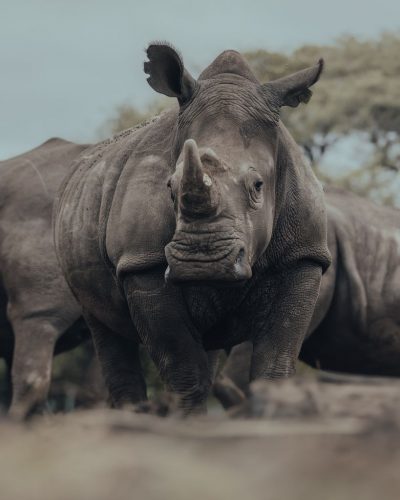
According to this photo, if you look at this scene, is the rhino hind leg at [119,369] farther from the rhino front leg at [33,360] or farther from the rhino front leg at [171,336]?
the rhino front leg at [33,360]

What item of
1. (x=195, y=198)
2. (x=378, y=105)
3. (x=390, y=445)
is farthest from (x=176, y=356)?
(x=378, y=105)

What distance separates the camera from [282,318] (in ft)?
24.4

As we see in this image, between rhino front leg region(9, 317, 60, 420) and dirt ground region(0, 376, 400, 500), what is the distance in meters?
8.19

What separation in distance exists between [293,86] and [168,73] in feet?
2.14

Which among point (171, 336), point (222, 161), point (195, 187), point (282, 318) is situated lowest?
point (171, 336)

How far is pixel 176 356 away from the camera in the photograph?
7.43 metres

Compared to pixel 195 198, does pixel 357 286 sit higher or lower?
lower

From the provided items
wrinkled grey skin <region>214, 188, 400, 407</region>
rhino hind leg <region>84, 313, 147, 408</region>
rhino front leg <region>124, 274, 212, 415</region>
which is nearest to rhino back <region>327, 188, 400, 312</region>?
wrinkled grey skin <region>214, 188, 400, 407</region>

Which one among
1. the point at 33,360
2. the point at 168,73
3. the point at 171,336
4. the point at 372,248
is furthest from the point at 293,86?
the point at 33,360

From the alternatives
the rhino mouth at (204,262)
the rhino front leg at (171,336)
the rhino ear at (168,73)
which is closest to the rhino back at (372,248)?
the rhino front leg at (171,336)

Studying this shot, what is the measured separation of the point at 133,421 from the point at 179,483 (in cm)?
42

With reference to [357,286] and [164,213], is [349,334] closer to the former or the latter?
[357,286]

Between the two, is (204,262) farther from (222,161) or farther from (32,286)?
(32,286)

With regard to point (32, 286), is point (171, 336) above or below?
above
